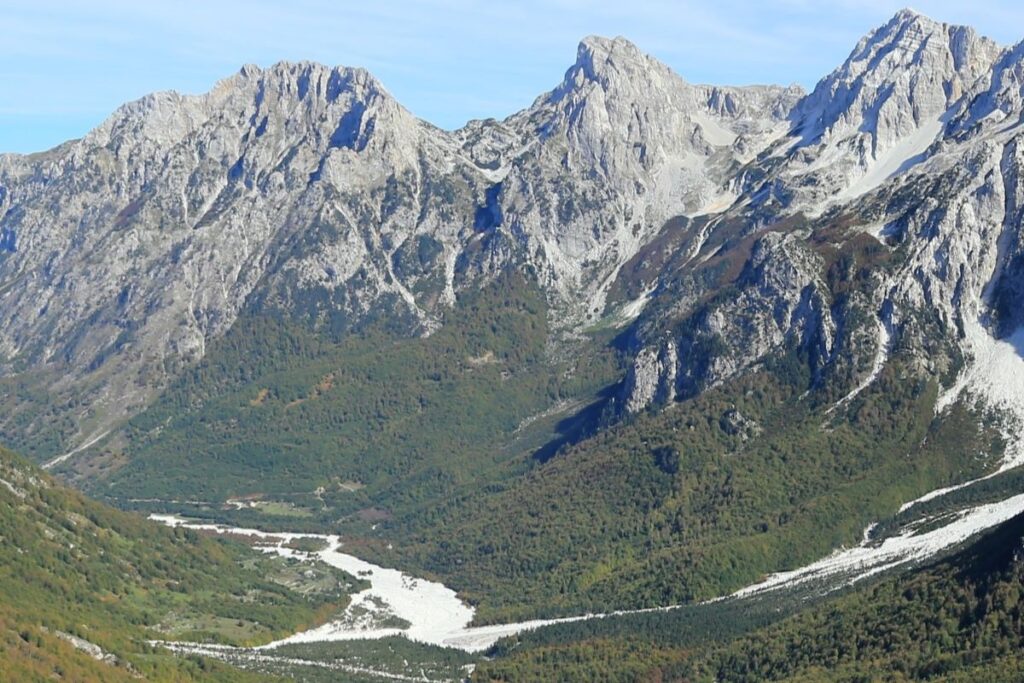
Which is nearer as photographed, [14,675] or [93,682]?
[14,675]

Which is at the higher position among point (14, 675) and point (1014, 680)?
point (14, 675)

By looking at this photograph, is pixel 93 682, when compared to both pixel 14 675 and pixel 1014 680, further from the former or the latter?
pixel 1014 680

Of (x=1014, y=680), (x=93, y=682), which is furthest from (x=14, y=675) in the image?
(x=1014, y=680)
